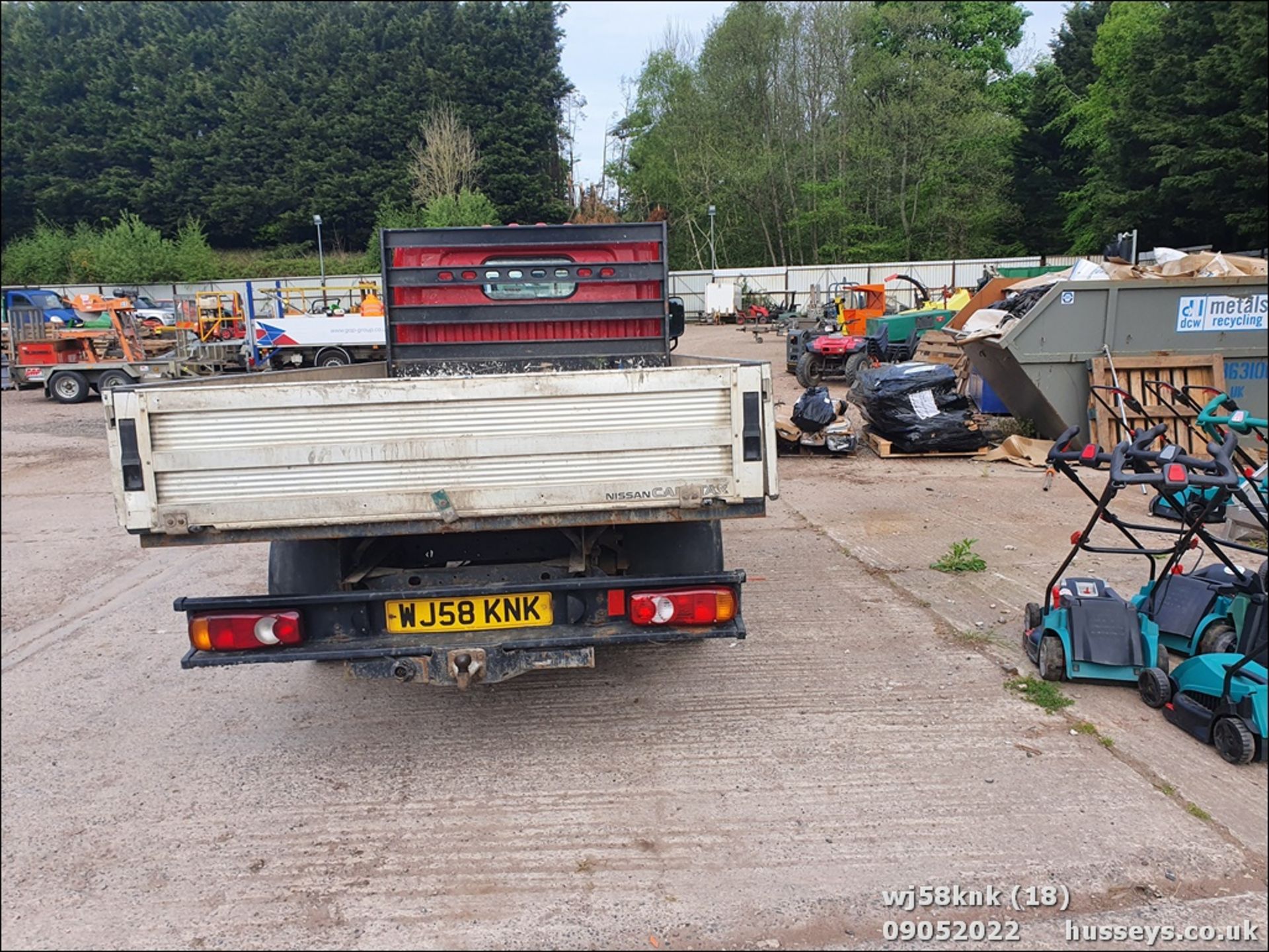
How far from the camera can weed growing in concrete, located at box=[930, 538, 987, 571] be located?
243 inches

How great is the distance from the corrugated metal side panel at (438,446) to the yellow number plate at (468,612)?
503mm

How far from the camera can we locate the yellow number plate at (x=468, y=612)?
3.51 meters

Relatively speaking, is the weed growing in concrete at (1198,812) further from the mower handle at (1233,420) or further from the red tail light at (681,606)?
the red tail light at (681,606)

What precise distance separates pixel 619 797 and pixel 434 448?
150 cm

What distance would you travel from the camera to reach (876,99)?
44281mm

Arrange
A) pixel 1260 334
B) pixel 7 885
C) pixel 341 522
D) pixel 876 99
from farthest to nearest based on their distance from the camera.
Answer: pixel 876 99 < pixel 1260 334 < pixel 341 522 < pixel 7 885

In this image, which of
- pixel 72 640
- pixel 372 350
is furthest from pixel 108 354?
pixel 72 640

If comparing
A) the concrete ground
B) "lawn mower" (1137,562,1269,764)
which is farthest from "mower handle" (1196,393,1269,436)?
the concrete ground

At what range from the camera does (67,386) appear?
1842cm

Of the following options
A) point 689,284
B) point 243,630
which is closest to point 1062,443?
point 243,630

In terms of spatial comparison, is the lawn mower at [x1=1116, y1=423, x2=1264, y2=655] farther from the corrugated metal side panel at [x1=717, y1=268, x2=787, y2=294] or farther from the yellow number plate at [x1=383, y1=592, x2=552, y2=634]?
the corrugated metal side panel at [x1=717, y1=268, x2=787, y2=294]

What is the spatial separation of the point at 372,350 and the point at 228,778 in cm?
1917

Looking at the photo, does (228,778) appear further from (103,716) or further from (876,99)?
(876,99)

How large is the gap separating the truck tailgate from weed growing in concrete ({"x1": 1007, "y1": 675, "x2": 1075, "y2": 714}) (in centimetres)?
187
